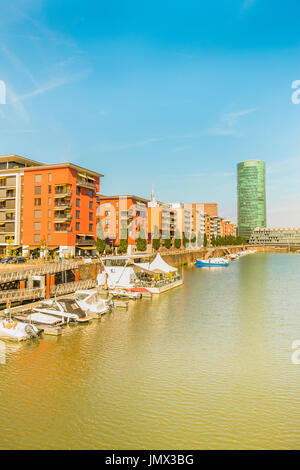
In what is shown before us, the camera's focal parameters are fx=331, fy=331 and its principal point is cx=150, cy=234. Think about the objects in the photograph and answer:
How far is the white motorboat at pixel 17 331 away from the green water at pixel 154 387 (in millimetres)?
1098

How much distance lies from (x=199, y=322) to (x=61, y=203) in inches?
1752

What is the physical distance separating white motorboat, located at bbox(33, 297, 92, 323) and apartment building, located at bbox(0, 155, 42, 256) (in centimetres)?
4075

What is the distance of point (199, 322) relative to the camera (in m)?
34.8

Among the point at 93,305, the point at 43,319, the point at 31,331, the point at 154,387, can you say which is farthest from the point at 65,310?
the point at 154,387

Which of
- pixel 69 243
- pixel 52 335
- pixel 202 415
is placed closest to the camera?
pixel 202 415

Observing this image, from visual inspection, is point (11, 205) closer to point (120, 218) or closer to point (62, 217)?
point (62, 217)

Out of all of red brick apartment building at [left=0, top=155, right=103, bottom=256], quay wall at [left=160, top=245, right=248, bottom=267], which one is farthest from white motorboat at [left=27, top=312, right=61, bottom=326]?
quay wall at [left=160, top=245, right=248, bottom=267]

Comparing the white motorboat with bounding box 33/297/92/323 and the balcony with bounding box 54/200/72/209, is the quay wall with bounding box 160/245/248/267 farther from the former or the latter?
the white motorboat with bounding box 33/297/92/323

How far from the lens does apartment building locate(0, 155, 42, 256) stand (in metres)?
71.2

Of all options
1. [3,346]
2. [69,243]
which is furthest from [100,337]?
[69,243]
